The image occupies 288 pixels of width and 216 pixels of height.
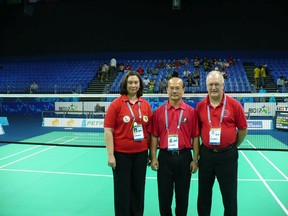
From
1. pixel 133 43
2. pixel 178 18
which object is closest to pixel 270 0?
pixel 178 18

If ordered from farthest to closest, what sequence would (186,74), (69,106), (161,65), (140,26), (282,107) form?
1. (140,26)
2. (161,65)
3. (186,74)
4. (69,106)
5. (282,107)

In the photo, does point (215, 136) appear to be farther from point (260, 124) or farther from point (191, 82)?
point (191, 82)

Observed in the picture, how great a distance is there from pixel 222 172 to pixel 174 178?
61cm

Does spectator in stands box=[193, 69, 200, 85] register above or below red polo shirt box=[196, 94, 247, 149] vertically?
above

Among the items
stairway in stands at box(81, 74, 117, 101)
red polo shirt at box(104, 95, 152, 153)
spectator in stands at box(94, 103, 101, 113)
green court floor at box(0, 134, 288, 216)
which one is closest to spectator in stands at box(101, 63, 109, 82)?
stairway in stands at box(81, 74, 117, 101)

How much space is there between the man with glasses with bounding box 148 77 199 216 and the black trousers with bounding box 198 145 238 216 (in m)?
0.15

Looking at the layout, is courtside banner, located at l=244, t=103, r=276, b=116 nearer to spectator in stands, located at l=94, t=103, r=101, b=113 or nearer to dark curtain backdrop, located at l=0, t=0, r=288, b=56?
spectator in stands, located at l=94, t=103, r=101, b=113

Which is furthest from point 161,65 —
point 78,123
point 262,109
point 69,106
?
point 78,123

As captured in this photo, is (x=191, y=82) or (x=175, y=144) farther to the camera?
(x=191, y=82)

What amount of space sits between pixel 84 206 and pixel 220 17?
21164mm

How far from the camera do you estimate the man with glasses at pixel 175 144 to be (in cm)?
353

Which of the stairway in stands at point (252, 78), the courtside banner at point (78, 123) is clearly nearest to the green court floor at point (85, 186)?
the courtside banner at point (78, 123)

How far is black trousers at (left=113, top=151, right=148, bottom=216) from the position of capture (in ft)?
11.7

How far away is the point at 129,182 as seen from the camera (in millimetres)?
3615
